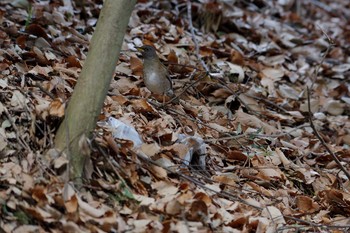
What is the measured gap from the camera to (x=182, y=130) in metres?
4.58

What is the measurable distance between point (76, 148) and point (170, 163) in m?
0.73

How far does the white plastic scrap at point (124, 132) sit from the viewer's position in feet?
13.2

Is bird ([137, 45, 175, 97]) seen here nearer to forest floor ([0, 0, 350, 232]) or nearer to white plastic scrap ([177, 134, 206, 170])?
forest floor ([0, 0, 350, 232])

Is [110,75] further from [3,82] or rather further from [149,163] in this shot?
[3,82]

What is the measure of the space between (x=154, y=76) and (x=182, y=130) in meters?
0.69

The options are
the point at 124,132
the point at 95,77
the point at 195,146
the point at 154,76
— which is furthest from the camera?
the point at 154,76

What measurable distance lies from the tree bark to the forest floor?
0.41ft

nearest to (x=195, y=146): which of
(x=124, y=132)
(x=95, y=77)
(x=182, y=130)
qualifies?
(x=182, y=130)

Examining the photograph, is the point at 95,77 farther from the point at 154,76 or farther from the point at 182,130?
the point at 154,76

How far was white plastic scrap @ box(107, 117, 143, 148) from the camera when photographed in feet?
13.2

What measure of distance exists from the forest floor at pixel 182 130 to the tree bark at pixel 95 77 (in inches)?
4.9

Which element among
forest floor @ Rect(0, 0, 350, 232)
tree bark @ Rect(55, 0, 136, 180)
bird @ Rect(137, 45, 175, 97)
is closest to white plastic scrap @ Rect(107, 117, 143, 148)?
forest floor @ Rect(0, 0, 350, 232)

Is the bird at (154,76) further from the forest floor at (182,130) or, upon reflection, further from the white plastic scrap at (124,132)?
the white plastic scrap at (124,132)

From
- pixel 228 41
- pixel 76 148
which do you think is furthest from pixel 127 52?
pixel 76 148
